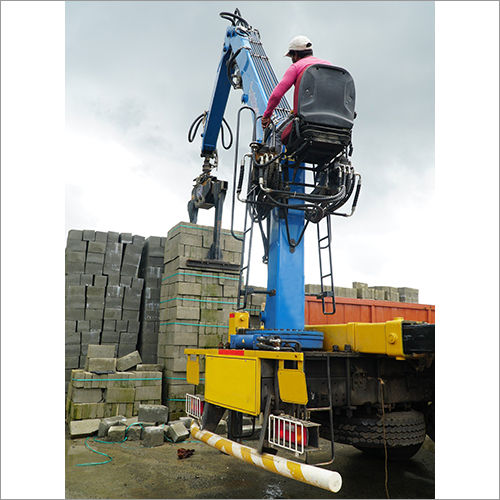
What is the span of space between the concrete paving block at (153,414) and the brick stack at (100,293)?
2.41 m

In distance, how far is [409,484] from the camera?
554 cm

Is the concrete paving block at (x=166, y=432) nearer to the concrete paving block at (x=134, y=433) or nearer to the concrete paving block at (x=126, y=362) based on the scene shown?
the concrete paving block at (x=134, y=433)

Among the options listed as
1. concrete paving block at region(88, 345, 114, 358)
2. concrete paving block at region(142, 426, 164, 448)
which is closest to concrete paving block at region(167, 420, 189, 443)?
concrete paving block at region(142, 426, 164, 448)

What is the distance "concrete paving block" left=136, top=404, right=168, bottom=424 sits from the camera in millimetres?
7961

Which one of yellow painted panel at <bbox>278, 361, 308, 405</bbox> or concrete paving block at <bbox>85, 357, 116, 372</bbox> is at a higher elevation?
yellow painted panel at <bbox>278, 361, 308, 405</bbox>

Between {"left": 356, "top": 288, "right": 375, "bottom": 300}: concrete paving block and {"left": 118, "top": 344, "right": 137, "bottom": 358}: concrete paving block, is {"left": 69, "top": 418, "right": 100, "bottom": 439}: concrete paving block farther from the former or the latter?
{"left": 356, "top": 288, "right": 375, "bottom": 300}: concrete paving block

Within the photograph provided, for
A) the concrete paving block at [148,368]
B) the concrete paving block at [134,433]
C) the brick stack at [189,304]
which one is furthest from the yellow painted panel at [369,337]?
the concrete paving block at [148,368]

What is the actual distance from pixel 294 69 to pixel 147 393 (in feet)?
21.6

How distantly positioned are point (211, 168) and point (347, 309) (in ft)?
13.3

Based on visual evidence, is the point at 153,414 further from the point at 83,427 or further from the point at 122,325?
the point at 122,325

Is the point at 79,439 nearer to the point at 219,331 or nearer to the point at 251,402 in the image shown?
the point at 219,331

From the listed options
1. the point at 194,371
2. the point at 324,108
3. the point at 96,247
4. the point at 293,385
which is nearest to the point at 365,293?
the point at 194,371

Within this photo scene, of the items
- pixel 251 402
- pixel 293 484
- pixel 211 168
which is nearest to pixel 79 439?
pixel 293 484

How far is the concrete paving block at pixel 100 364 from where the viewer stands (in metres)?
8.51
